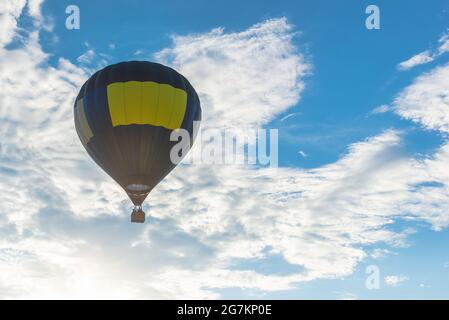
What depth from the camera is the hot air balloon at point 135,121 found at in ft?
110

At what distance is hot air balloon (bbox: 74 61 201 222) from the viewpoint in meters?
33.6

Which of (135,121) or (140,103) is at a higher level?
(140,103)

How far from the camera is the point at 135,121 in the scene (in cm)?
3353

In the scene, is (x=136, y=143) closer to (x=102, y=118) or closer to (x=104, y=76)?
(x=102, y=118)

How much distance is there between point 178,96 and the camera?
34.7 metres
